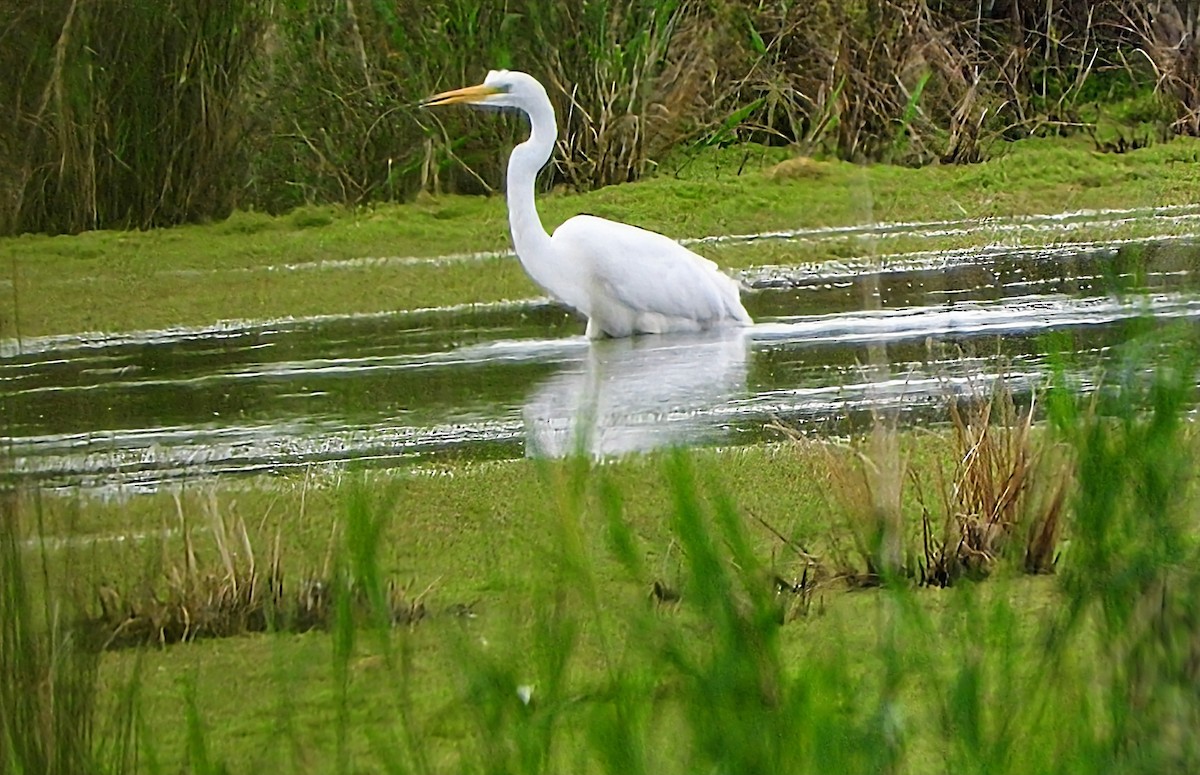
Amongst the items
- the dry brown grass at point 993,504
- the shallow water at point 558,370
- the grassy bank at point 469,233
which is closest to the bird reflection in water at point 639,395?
the shallow water at point 558,370

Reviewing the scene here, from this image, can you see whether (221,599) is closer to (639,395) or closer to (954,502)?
(639,395)

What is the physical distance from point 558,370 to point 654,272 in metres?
0.15

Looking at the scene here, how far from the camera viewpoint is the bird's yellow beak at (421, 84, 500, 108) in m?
1.96

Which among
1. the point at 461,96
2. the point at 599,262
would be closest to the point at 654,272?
the point at 599,262

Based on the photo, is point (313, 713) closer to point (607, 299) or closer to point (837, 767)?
point (837, 767)

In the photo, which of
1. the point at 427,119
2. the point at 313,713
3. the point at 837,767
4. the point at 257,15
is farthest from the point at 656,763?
Result: the point at 257,15

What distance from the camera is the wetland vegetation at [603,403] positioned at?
1714 mm

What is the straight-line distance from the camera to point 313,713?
1.73m

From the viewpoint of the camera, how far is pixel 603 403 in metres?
2.04

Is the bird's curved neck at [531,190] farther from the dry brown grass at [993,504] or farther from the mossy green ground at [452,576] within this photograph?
the dry brown grass at [993,504]

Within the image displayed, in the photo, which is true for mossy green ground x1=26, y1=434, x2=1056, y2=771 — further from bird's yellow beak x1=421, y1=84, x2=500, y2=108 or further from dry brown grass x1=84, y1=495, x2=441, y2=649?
bird's yellow beak x1=421, y1=84, x2=500, y2=108

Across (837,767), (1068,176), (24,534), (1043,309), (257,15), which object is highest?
(257,15)

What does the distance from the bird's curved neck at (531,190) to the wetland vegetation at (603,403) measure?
0.02 m

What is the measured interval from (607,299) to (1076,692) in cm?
67
